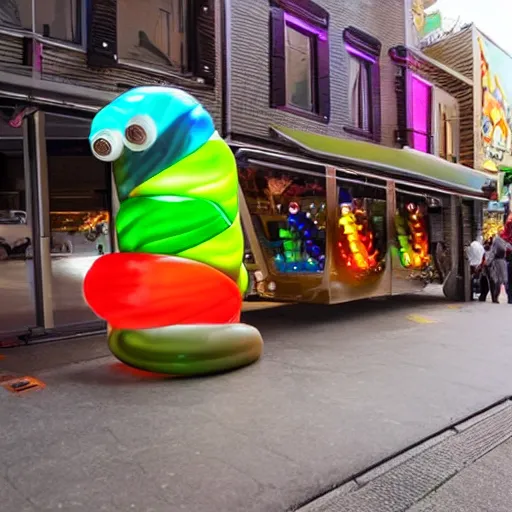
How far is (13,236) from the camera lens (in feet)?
22.3

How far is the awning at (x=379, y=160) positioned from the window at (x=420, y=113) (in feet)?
9.74

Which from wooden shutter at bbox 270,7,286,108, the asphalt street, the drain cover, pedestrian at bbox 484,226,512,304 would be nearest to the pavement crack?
the asphalt street

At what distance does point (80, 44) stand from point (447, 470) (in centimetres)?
715

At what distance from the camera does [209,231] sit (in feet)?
15.9

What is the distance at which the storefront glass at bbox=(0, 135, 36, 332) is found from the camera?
267 inches

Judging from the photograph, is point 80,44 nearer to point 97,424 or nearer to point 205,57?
point 205,57

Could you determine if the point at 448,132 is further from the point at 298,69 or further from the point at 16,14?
the point at 16,14

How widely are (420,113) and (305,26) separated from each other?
15.7ft

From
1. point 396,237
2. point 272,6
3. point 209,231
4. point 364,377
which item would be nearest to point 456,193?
point 396,237

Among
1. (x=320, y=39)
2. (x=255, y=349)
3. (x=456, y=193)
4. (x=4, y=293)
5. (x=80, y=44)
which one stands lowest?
(x=255, y=349)

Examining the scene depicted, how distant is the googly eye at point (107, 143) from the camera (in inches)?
180

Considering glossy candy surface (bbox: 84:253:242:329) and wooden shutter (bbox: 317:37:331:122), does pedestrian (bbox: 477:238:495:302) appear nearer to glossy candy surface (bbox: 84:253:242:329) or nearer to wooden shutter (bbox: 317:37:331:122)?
wooden shutter (bbox: 317:37:331:122)

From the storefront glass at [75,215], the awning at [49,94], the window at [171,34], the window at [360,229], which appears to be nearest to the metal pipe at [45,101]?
the awning at [49,94]

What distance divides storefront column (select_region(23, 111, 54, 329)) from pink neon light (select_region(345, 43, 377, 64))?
7685mm
